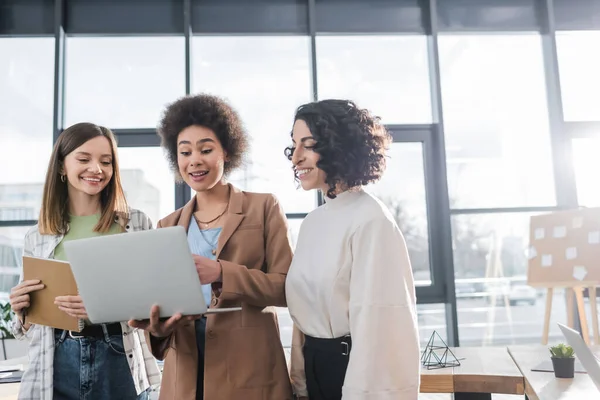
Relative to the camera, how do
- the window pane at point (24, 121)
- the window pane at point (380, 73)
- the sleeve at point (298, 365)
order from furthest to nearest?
the window pane at point (380, 73), the window pane at point (24, 121), the sleeve at point (298, 365)

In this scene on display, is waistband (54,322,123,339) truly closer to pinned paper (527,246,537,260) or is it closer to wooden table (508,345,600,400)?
wooden table (508,345,600,400)

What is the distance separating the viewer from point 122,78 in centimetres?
412

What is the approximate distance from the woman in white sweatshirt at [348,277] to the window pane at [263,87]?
263 centimetres

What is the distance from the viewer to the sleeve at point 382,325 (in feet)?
3.82

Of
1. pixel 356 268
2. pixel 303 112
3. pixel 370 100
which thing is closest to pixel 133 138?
pixel 370 100

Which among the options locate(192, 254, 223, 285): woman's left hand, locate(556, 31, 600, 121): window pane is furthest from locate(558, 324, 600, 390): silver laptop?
locate(556, 31, 600, 121): window pane

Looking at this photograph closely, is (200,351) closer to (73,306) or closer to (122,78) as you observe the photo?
(73,306)

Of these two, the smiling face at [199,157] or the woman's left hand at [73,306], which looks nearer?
the woman's left hand at [73,306]

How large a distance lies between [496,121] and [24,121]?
384cm

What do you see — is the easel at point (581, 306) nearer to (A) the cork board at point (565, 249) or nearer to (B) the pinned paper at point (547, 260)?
(A) the cork board at point (565, 249)

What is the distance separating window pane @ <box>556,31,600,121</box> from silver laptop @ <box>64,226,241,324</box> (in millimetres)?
4014

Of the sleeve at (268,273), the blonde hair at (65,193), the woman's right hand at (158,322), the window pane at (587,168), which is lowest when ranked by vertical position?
the woman's right hand at (158,322)

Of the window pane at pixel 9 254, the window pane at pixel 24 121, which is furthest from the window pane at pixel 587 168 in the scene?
the window pane at pixel 9 254

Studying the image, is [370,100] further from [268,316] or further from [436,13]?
[268,316]
